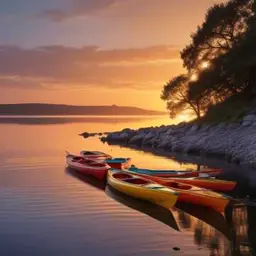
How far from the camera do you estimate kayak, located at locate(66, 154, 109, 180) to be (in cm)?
2778

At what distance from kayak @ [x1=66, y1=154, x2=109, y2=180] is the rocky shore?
12.8 m

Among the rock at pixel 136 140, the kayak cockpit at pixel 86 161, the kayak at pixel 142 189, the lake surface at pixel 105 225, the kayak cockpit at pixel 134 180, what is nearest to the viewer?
the lake surface at pixel 105 225

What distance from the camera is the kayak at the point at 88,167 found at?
91.1 ft

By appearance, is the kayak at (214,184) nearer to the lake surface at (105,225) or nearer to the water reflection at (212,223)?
the water reflection at (212,223)

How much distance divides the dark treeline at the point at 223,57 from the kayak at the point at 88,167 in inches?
964

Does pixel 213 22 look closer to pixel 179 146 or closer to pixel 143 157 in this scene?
pixel 179 146

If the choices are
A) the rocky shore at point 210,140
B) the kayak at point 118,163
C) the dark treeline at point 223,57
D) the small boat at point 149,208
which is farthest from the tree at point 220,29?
the small boat at point 149,208

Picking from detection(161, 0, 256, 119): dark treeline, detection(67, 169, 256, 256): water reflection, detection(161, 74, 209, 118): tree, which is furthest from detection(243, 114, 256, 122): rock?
detection(67, 169, 256, 256): water reflection

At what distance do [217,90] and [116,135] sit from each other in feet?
62.5

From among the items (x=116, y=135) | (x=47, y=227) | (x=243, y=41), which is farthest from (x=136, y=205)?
(x=116, y=135)

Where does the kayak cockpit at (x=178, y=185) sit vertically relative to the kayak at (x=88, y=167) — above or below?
below

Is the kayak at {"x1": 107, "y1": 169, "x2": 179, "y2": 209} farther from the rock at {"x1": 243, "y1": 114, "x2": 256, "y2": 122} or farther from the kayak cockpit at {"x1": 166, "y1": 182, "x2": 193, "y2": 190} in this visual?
the rock at {"x1": 243, "y1": 114, "x2": 256, "y2": 122}

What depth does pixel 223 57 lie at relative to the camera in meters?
52.0

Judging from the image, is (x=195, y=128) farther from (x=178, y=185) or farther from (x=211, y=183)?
(x=178, y=185)
